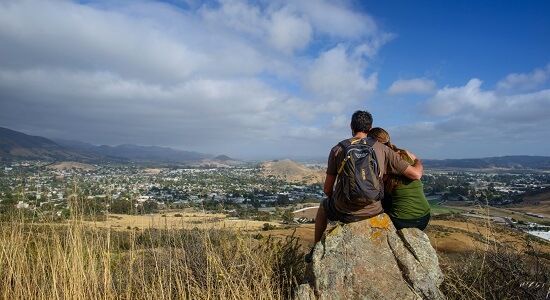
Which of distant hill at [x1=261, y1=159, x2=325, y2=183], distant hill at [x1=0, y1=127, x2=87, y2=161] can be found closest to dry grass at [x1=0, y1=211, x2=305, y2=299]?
distant hill at [x1=0, y1=127, x2=87, y2=161]

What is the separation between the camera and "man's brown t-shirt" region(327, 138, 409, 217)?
4.18 meters

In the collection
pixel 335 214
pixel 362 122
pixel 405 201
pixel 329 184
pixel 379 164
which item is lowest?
pixel 335 214

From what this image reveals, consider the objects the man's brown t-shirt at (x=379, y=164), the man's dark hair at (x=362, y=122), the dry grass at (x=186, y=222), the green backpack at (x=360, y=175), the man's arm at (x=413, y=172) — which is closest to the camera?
the green backpack at (x=360, y=175)

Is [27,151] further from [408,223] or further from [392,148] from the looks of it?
[408,223]

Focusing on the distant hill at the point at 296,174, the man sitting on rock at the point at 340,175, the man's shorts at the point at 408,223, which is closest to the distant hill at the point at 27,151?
the distant hill at the point at 296,174

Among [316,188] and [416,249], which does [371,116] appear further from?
[316,188]

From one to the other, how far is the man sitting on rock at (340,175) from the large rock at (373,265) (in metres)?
0.16

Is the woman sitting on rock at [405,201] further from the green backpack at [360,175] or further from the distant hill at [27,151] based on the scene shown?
the distant hill at [27,151]

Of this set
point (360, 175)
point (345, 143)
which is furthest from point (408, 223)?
point (345, 143)

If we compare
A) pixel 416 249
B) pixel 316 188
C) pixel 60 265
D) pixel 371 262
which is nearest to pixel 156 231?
pixel 60 265

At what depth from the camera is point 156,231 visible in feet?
21.3

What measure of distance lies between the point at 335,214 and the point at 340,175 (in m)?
0.57

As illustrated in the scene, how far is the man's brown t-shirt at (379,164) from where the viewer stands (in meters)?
4.18

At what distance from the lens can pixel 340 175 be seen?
415cm
